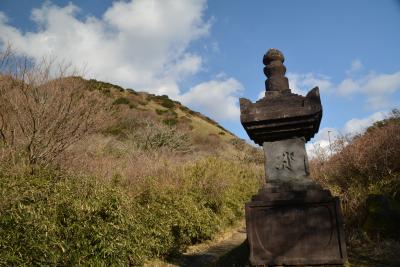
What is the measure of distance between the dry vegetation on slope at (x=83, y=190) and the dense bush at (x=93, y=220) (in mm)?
15

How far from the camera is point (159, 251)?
7.46 meters

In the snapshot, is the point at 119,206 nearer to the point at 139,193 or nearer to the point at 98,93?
the point at 139,193

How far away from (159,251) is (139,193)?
1.57 m

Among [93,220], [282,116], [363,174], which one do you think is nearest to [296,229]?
[282,116]

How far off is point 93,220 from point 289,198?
3055 millimetres

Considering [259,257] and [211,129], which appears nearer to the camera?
[259,257]

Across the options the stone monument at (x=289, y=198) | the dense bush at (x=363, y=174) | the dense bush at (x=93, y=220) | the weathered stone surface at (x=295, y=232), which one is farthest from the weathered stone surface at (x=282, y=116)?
the dense bush at (x=93, y=220)

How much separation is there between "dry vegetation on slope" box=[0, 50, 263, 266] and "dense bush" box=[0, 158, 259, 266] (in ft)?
0.05

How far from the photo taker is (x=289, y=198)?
4.62 metres

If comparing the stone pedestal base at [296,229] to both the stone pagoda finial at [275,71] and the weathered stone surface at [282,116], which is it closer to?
the weathered stone surface at [282,116]

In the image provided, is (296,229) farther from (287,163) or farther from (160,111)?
(160,111)

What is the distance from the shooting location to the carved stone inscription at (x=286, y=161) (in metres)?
4.84

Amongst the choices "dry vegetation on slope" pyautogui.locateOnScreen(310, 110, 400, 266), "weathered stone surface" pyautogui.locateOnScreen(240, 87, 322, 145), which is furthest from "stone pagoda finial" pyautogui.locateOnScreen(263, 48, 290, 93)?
"dry vegetation on slope" pyautogui.locateOnScreen(310, 110, 400, 266)

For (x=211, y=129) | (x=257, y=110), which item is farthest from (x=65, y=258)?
(x=211, y=129)
